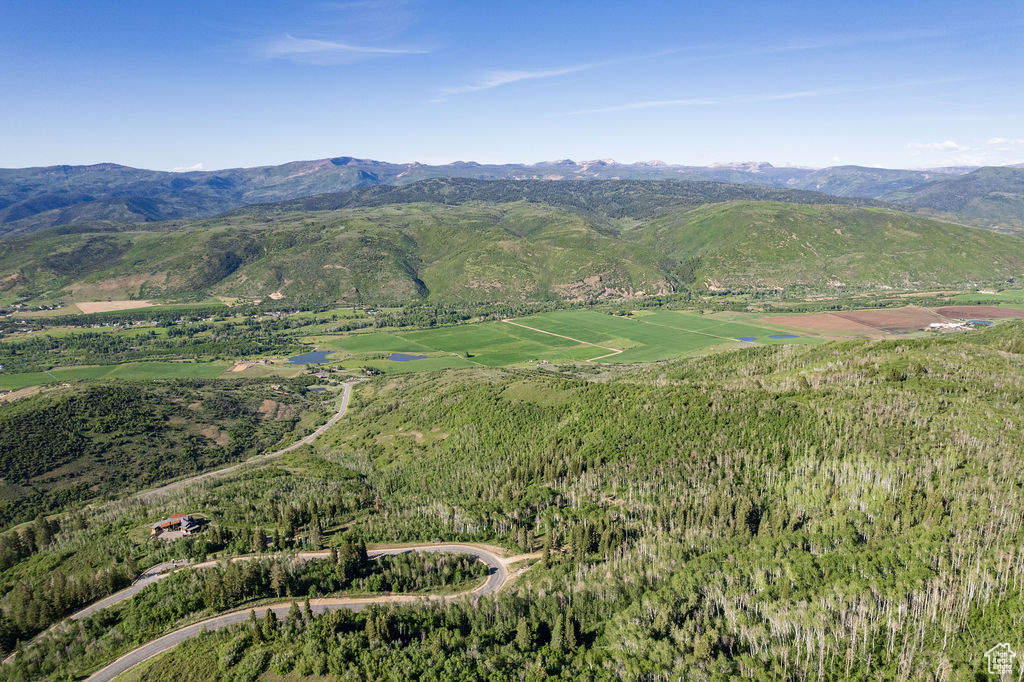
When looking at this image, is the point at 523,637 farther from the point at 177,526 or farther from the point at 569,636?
the point at 177,526

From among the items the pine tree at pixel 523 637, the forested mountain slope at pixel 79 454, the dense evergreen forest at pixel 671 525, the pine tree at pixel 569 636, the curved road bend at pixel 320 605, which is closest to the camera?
the dense evergreen forest at pixel 671 525

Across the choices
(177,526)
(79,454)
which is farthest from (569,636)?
(79,454)

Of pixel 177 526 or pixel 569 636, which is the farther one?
pixel 177 526

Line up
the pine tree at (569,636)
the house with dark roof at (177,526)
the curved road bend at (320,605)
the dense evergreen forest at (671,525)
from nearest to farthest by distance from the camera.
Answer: the dense evergreen forest at (671,525) → the curved road bend at (320,605) → the pine tree at (569,636) → the house with dark roof at (177,526)

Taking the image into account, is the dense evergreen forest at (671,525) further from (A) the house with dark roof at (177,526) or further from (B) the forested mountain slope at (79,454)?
(B) the forested mountain slope at (79,454)

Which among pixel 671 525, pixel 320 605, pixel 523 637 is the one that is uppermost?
pixel 671 525

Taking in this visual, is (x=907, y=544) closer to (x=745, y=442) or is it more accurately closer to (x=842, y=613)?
(x=842, y=613)

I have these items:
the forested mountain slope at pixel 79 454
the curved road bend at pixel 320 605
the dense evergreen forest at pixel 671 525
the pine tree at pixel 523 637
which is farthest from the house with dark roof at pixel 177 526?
the pine tree at pixel 523 637
